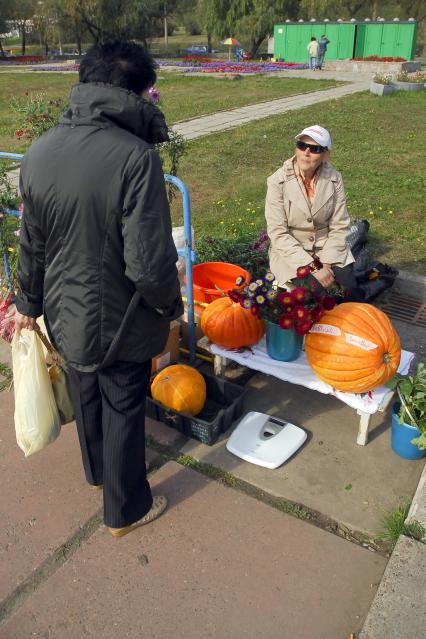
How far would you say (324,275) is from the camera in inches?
142

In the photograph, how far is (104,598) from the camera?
2.40 metres

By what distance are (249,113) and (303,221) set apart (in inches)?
470

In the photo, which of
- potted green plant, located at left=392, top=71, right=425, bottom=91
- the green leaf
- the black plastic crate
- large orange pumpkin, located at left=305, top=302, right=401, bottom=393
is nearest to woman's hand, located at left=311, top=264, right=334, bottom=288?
large orange pumpkin, located at left=305, top=302, right=401, bottom=393

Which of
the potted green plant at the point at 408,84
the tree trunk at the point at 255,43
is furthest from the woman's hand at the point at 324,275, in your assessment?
the tree trunk at the point at 255,43

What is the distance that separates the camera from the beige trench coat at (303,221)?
11.8 ft

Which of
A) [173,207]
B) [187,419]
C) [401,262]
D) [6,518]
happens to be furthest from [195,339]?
[173,207]

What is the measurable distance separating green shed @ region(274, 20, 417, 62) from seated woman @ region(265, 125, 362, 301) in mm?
28850

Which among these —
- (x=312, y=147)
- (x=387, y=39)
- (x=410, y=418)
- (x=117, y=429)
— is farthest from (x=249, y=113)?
(x=387, y=39)

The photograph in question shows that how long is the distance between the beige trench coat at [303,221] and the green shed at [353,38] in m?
28.8

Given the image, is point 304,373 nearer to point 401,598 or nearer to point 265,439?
point 265,439

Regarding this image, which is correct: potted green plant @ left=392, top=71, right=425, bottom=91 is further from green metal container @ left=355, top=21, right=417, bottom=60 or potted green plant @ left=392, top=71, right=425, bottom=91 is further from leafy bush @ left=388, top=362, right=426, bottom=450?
leafy bush @ left=388, top=362, right=426, bottom=450

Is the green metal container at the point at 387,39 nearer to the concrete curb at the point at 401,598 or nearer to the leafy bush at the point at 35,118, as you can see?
the leafy bush at the point at 35,118

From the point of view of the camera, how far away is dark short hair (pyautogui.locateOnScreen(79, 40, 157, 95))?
1.98 meters

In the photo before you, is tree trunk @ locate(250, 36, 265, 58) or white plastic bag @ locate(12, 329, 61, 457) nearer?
white plastic bag @ locate(12, 329, 61, 457)
